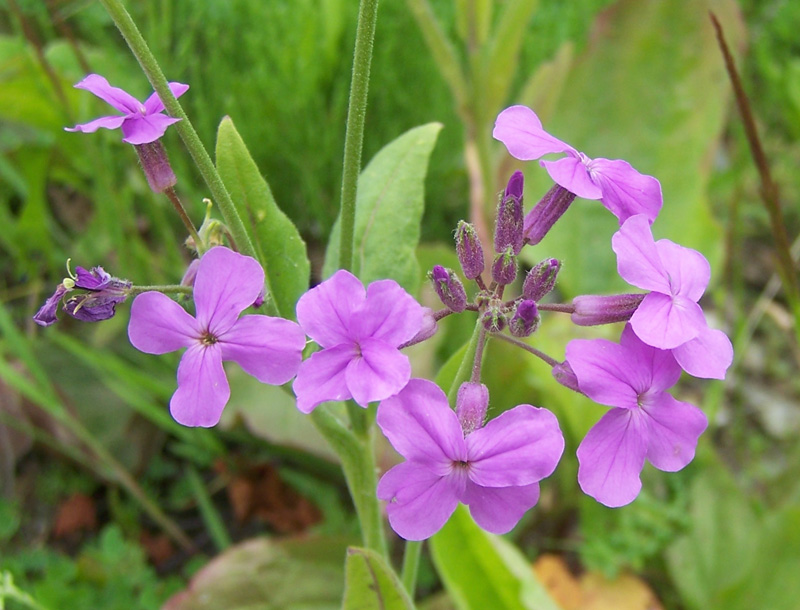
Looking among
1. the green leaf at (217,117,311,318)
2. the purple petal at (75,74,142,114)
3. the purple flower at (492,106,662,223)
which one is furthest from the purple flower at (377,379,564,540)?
the purple petal at (75,74,142,114)

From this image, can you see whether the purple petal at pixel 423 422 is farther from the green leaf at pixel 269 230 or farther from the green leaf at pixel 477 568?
the green leaf at pixel 477 568

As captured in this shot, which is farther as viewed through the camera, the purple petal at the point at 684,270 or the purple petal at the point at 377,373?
the purple petal at the point at 684,270

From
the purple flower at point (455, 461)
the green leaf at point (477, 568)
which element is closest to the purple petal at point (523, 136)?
the purple flower at point (455, 461)

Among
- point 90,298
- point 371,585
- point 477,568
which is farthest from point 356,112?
point 477,568

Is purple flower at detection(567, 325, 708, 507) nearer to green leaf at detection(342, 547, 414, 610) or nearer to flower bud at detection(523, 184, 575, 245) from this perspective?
flower bud at detection(523, 184, 575, 245)

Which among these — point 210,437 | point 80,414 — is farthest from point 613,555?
point 80,414
